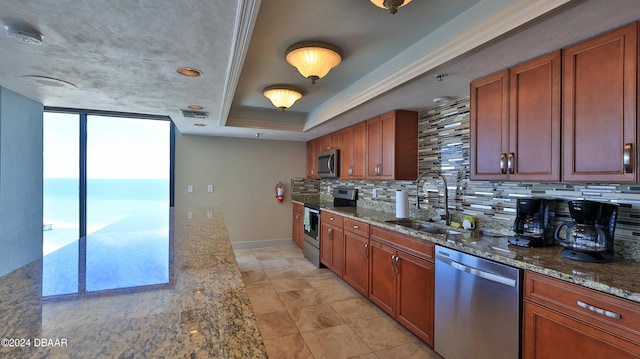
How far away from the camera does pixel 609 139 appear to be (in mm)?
1436

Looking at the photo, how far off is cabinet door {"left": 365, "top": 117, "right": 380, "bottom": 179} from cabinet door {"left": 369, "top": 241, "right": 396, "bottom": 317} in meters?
0.91

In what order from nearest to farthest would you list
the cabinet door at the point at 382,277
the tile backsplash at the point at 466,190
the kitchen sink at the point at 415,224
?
the tile backsplash at the point at 466,190
the cabinet door at the point at 382,277
the kitchen sink at the point at 415,224

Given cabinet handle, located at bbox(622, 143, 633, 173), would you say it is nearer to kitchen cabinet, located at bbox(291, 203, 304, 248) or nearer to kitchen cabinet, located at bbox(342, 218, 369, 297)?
kitchen cabinet, located at bbox(342, 218, 369, 297)

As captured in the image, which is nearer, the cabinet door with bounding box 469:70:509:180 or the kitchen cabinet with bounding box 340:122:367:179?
the cabinet door with bounding box 469:70:509:180

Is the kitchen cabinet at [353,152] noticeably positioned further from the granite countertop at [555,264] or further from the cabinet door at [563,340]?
the cabinet door at [563,340]

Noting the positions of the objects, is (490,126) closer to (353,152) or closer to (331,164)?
(353,152)

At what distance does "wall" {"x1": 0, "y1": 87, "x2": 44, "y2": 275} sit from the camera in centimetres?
259

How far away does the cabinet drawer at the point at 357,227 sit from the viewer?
9.91 ft

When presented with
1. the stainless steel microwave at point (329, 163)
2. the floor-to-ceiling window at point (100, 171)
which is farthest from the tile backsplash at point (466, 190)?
the floor-to-ceiling window at point (100, 171)

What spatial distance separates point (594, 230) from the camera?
60.1 inches

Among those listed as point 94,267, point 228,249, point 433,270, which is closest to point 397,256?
point 433,270

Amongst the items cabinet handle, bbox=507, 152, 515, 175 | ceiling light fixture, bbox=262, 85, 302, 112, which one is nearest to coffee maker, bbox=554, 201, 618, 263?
cabinet handle, bbox=507, 152, 515, 175

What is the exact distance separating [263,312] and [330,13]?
2.60 metres

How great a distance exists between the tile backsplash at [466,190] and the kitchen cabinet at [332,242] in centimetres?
66
